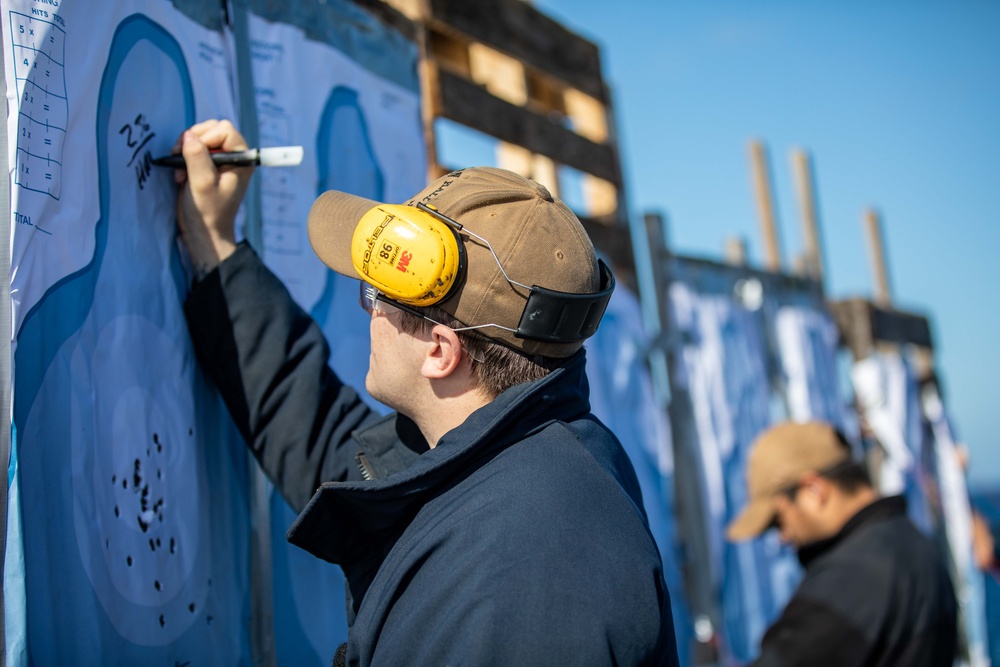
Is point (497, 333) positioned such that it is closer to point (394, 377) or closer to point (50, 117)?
point (394, 377)

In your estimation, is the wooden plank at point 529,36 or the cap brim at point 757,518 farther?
the cap brim at point 757,518

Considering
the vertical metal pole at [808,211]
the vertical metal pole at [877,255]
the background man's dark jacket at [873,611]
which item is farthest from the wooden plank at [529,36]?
the vertical metal pole at [877,255]

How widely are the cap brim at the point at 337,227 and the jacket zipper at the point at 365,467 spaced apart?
324mm

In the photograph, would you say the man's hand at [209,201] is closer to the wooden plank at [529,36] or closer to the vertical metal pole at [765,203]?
the wooden plank at [529,36]

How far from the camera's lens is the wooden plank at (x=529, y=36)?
9.43 feet

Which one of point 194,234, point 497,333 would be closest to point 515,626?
point 497,333

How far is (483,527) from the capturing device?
1.14 meters

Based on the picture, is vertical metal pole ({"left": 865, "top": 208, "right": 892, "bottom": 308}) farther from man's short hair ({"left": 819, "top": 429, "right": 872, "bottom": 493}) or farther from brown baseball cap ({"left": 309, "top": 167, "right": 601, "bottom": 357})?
brown baseball cap ({"left": 309, "top": 167, "right": 601, "bottom": 357})

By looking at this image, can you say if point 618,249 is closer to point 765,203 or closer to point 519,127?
point 519,127

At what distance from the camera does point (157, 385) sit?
1.50 metres

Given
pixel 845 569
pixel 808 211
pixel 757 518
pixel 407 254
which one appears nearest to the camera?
pixel 407 254

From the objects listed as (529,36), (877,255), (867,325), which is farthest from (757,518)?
(877,255)

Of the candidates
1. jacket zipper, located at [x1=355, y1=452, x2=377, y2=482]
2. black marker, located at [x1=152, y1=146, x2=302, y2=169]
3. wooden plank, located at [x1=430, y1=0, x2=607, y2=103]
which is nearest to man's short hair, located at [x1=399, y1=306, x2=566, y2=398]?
jacket zipper, located at [x1=355, y1=452, x2=377, y2=482]

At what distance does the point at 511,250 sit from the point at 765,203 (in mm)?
6042
